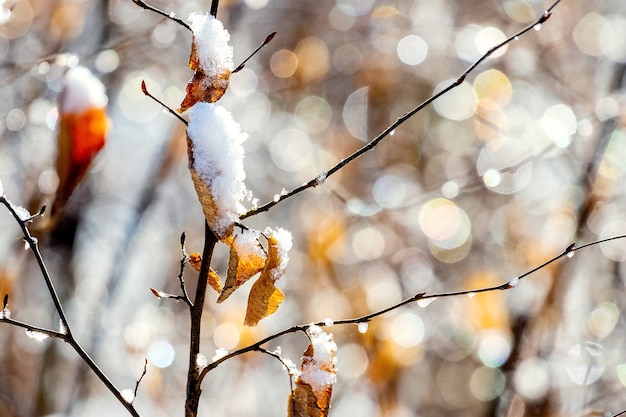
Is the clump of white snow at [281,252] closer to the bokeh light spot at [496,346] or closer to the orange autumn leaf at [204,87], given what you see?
the orange autumn leaf at [204,87]

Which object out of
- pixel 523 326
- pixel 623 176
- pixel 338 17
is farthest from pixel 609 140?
pixel 338 17

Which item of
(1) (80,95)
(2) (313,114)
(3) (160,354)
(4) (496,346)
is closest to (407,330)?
(4) (496,346)

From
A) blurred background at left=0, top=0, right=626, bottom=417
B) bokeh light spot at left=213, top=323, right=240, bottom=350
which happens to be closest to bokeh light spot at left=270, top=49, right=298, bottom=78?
blurred background at left=0, top=0, right=626, bottom=417

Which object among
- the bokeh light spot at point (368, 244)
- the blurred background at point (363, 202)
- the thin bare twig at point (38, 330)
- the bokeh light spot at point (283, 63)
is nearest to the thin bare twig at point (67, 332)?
the thin bare twig at point (38, 330)

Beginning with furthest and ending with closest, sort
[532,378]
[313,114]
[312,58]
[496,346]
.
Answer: [313,114] < [312,58] < [496,346] < [532,378]

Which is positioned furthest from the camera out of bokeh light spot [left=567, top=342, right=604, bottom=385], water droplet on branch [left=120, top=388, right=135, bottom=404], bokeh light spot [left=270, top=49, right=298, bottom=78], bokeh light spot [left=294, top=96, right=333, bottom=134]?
bokeh light spot [left=294, top=96, right=333, bottom=134]

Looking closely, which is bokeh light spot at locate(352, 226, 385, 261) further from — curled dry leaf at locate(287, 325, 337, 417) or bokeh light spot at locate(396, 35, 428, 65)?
curled dry leaf at locate(287, 325, 337, 417)

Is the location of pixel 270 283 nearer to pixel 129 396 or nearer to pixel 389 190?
pixel 129 396
